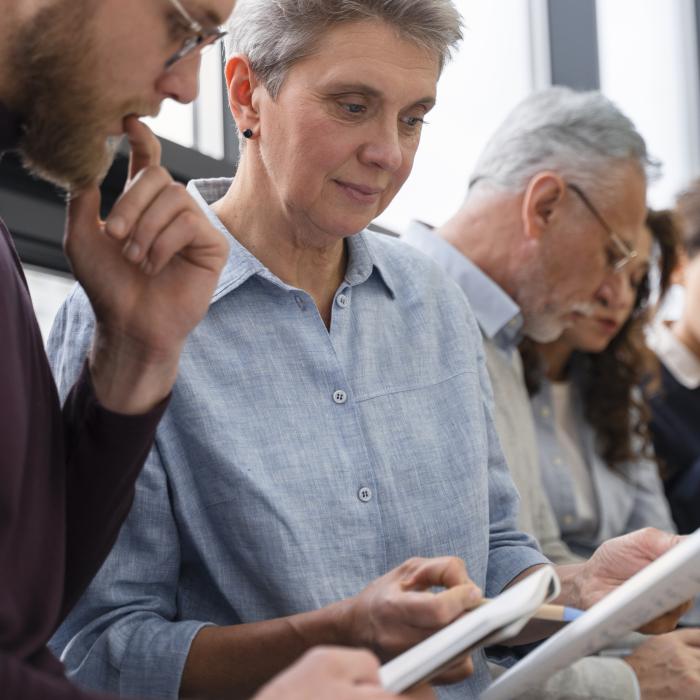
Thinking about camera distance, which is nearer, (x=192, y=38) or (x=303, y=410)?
(x=192, y=38)

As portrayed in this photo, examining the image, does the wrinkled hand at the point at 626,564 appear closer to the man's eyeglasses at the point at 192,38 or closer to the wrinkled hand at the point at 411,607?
the wrinkled hand at the point at 411,607

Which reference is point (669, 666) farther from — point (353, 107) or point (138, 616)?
point (353, 107)

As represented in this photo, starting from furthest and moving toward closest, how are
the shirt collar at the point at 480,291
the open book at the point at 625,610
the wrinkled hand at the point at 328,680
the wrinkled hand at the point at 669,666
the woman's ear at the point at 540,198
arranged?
the woman's ear at the point at 540,198, the shirt collar at the point at 480,291, the wrinkled hand at the point at 669,666, the open book at the point at 625,610, the wrinkled hand at the point at 328,680

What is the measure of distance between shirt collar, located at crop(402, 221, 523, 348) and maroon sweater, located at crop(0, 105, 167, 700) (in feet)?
3.59

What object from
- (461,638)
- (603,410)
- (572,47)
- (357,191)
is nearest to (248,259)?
(357,191)

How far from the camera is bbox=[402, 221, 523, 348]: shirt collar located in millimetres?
2340

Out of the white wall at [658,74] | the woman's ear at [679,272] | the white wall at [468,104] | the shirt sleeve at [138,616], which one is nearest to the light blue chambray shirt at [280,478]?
the shirt sleeve at [138,616]

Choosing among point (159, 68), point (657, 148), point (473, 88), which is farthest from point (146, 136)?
point (657, 148)

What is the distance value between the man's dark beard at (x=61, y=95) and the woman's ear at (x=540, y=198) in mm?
1312

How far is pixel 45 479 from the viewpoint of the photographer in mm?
1248

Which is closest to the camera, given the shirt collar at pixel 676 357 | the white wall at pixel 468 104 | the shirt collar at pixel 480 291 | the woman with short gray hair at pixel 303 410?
the woman with short gray hair at pixel 303 410

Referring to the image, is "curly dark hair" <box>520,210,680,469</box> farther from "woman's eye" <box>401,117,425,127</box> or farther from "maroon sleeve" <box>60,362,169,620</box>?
"maroon sleeve" <box>60,362,169,620</box>

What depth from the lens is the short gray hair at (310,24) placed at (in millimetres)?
1579

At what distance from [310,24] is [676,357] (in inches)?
71.7
